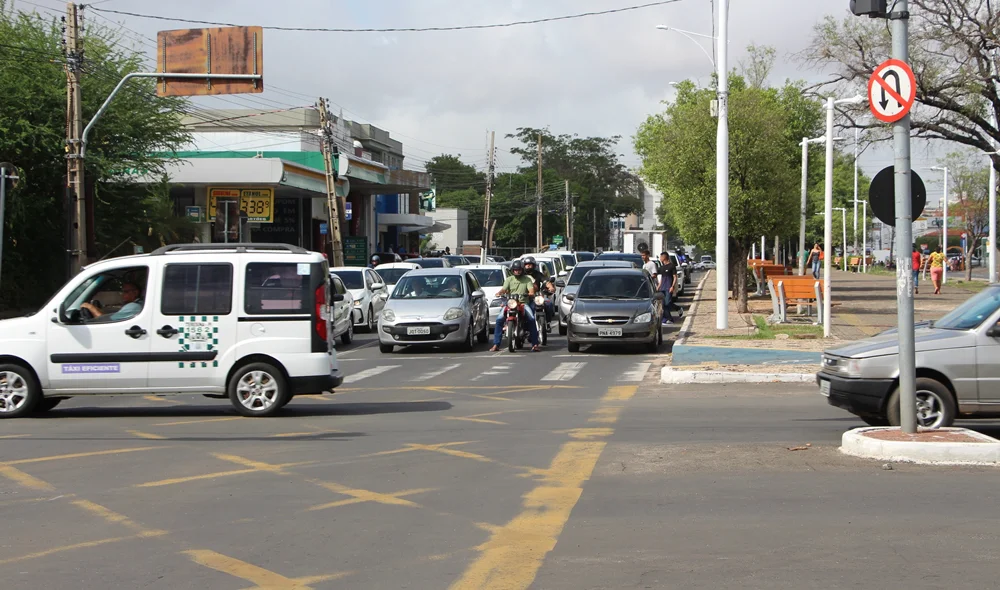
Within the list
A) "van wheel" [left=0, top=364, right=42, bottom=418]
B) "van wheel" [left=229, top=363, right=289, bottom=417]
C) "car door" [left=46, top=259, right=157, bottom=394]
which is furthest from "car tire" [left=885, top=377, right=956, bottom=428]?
"van wheel" [left=0, top=364, right=42, bottom=418]

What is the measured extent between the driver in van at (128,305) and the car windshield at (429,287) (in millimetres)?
10122

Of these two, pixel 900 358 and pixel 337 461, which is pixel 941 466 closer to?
pixel 900 358

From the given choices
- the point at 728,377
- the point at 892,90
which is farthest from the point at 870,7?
the point at 728,377

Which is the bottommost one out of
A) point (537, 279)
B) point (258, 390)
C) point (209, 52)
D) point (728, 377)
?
point (728, 377)

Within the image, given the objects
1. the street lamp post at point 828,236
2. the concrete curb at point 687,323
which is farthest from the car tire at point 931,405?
the street lamp post at point 828,236

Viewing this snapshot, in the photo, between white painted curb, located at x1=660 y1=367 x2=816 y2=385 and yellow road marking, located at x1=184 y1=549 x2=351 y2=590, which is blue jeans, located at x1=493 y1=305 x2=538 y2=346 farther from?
yellow road marking, located at x1=184 y1=549 x2=351 y2=590

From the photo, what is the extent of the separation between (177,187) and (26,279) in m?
12.5

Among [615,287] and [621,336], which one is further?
[615,287]

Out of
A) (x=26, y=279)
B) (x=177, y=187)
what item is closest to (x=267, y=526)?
(x=26, y=279)

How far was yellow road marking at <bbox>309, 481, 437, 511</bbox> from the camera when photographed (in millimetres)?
7574

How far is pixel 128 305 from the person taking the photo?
1227cm

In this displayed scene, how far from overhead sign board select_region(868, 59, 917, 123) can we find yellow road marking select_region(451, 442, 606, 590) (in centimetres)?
402

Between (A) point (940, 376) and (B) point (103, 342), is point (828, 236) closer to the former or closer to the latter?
(A) point (940, 376)

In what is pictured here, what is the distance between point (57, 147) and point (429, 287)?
522 inches
